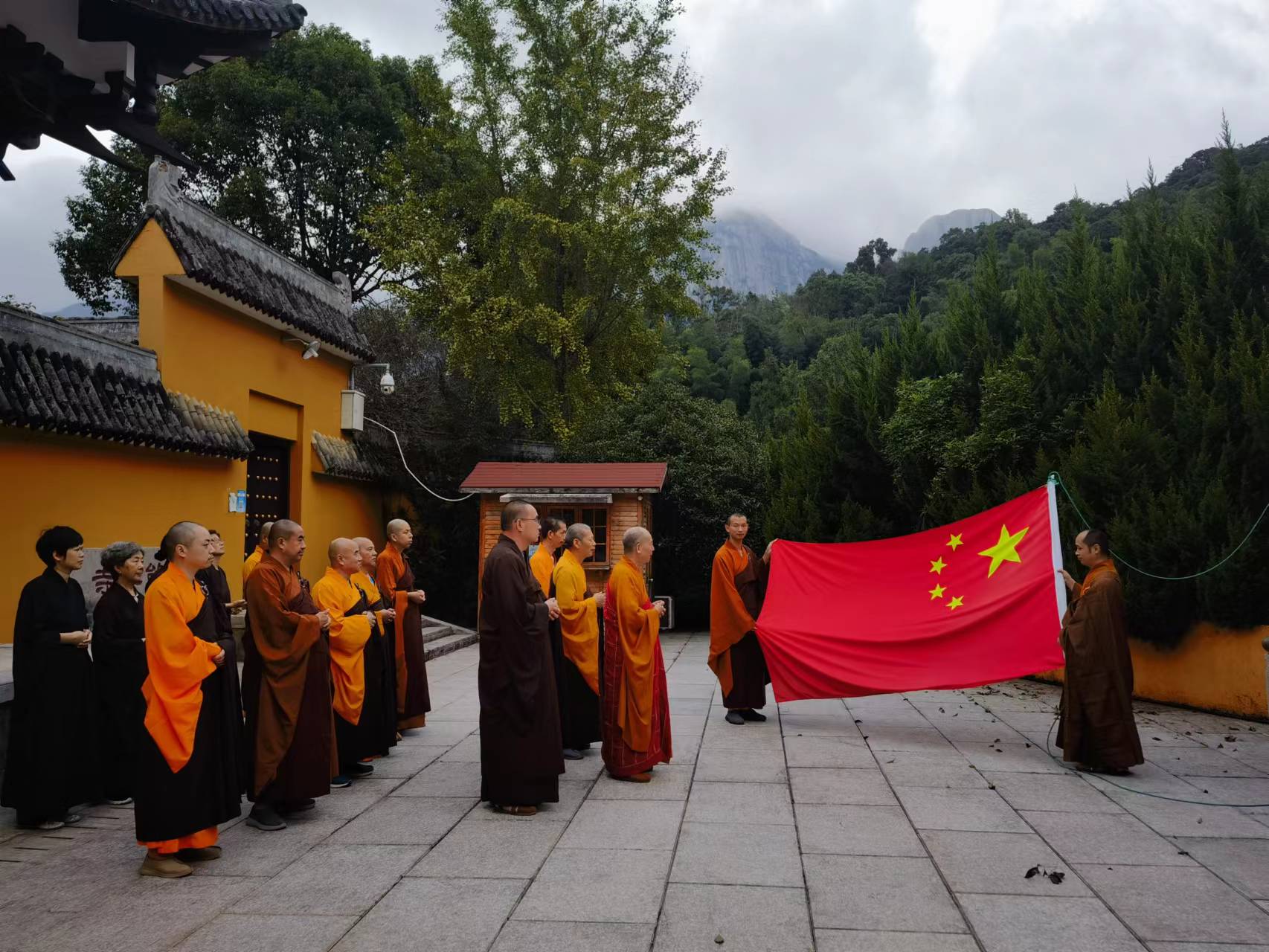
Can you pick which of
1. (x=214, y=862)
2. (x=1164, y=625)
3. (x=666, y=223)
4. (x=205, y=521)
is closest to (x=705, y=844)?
(x=214, y=862)

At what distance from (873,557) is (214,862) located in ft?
18.8

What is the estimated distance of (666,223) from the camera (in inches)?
829

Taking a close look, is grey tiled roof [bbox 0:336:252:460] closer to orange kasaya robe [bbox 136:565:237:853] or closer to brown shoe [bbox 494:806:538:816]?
orange kasaya robe [bbox 136:565:237:853]

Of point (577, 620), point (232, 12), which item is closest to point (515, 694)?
point (577, 620)

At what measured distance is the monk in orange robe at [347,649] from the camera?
6.25 m

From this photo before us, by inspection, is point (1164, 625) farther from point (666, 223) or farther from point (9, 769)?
point (666, 223)

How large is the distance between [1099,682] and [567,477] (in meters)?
9.49

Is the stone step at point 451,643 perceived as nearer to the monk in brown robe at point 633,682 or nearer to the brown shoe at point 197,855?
the monk in brown robe at point 633,682

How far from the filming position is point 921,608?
25.7 ft

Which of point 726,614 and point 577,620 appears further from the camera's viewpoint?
point 726,614

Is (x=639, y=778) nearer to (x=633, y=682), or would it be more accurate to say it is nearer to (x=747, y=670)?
(x=633, y=682)

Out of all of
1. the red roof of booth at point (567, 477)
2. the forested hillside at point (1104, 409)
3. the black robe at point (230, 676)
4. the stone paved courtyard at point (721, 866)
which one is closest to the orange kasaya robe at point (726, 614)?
the stone paved courtyard at point (721, 866)

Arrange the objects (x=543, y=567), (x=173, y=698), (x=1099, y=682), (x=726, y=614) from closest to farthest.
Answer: (x=173, y=698), (x=1099, y=682), (x=543, y=567), (x=726, y=614)

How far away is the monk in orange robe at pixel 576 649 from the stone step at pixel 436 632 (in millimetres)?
6845
